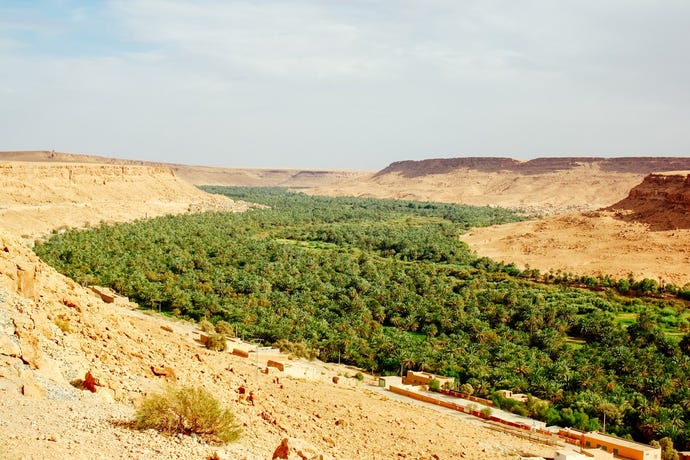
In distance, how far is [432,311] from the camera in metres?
41.1

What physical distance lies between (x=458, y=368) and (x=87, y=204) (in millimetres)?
60536

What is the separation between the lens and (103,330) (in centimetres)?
1481

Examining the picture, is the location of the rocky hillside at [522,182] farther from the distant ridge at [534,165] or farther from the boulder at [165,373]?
the boulder at [165,373]

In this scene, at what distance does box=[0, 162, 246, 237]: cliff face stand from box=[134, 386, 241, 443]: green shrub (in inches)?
1931

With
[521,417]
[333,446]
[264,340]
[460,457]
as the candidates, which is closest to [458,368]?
[521,417]

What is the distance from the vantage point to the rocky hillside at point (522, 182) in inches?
5118

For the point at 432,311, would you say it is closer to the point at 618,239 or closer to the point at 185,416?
the point at 185,416

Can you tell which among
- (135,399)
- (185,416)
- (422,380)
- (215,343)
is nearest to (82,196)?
(422,380)

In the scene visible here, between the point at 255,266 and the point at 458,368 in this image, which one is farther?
the point at 255,266

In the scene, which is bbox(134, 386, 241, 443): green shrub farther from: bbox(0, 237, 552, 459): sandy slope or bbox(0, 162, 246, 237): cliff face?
bbox(0, 162, 246, 237): cliff face

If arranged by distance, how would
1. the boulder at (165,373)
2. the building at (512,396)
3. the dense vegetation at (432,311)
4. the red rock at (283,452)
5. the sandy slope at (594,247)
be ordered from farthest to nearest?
the sandy slope at (594,247) < the dense vegetation at (432,311) < the building at (512,396) < the boulder at (165,373) < the red rock at (283,452)

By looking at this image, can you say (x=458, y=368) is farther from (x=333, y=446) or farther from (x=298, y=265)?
(x=298, y=265)

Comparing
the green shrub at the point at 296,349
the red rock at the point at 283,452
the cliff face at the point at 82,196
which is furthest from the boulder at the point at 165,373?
the cliff face at the point at 82,196

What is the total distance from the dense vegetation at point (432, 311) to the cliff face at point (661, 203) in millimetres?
19820
